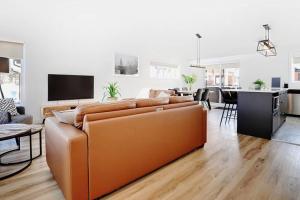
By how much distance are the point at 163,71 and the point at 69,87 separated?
171 inches

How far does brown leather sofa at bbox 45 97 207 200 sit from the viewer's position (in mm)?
1619

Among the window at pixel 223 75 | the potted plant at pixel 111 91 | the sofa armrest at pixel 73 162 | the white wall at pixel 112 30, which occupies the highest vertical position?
the white wall at pixel 112 30

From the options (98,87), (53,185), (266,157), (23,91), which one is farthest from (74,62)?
(266,157)

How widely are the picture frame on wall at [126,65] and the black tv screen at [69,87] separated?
1179 millimetres

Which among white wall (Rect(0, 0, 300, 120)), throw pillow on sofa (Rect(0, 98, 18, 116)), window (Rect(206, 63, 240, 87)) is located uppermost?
white wall (Rect(0, 0, 300, 120))

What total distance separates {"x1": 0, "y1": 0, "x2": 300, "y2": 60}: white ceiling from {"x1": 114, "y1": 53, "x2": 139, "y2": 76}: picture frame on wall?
1.55 feet

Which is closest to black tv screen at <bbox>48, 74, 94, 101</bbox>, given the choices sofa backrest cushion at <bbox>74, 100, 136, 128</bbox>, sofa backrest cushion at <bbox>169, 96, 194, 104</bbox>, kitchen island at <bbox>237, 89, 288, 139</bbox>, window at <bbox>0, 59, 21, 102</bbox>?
window at <bbox>0, 59, 21, 102</bbox>

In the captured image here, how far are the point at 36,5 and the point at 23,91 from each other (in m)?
2.00

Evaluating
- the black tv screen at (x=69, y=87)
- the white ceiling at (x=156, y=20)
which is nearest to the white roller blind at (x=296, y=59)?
the white ceiling at (x=156, y=20)

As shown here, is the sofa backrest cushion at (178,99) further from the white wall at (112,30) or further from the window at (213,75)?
the window at (213,75)

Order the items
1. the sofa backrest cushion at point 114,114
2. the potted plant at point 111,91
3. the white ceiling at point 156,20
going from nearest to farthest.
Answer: the sofa backrest cushion at point 114,114 → the white ceiling at point 156,20 → the potted plant at point 111,91

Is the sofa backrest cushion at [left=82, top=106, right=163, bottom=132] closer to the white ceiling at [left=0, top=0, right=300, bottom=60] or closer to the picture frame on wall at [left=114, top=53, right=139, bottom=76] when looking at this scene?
the white ceiling at [left=0, top=0, right=300, bottom=60]

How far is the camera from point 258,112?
151 inches

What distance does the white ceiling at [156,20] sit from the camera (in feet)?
13.6
